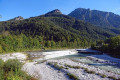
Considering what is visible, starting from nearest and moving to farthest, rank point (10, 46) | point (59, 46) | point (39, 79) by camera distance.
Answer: point (39, 79) → point (10, 46) → point (59, 46)

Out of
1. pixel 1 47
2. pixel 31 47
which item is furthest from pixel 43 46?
pixel 1 47

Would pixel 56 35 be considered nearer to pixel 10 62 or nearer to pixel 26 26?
pixel 26 26

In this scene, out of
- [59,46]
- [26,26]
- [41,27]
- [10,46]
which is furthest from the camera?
[26,26]

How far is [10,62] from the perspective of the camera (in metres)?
14.1

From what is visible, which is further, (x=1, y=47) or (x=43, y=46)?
(x=43, y=46)

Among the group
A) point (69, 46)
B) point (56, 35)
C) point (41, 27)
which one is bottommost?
point (69, 46)

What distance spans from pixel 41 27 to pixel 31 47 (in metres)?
85.0

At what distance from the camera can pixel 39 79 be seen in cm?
1387

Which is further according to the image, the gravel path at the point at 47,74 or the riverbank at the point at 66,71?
the riverbank at the point at 66,71

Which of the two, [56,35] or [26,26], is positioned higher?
[26,26]

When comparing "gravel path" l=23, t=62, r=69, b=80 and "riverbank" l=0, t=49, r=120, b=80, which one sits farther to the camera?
"riverbank" l=0, t=49, r=120, b=80

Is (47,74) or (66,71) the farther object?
(66,71)

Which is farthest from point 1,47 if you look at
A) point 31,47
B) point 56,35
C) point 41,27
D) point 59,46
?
point 41,27

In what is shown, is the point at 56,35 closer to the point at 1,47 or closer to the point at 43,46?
the point at 43,46
